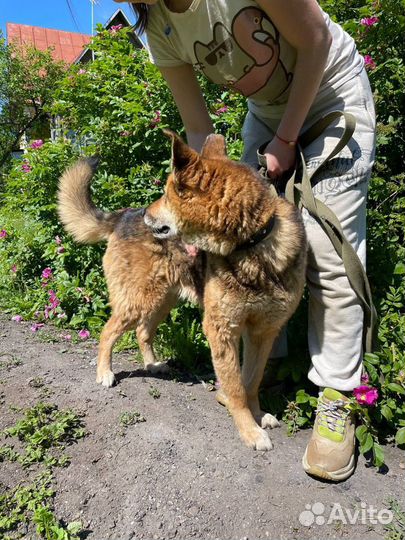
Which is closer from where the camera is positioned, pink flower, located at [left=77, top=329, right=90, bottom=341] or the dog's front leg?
the dog's front leg

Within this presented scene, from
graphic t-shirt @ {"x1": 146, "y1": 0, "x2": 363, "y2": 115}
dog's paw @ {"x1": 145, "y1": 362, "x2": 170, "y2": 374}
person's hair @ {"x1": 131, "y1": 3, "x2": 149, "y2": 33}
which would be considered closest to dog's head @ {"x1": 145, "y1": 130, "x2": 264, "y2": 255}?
graphic t-shirt @ {"x1": 146, "y1": 0, "x2": 363, "y2": 115}

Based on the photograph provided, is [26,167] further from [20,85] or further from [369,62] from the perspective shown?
[20,85]

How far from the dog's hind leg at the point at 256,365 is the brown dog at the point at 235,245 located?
Answer: 0.05 feet

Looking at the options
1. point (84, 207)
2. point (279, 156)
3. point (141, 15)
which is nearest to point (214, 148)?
point (279, 156)

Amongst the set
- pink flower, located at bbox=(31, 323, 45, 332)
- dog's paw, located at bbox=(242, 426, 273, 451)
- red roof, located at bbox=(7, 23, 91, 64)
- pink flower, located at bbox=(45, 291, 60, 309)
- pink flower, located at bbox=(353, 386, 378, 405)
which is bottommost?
dog's paw, located at bbox=(242, 426, 273, 451)

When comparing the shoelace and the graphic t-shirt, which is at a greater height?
the graphic t-shirt

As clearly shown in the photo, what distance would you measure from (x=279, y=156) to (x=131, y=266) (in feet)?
4.39

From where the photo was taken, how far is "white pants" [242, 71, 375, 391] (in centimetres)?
238

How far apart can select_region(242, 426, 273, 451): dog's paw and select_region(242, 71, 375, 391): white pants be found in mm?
471

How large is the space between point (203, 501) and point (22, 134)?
21.0m

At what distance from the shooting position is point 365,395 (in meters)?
2.30

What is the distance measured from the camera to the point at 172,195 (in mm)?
2309

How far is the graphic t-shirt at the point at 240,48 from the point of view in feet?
7.05

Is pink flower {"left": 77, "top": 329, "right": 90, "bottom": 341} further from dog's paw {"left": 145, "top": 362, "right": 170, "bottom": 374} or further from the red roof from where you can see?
the red roof
